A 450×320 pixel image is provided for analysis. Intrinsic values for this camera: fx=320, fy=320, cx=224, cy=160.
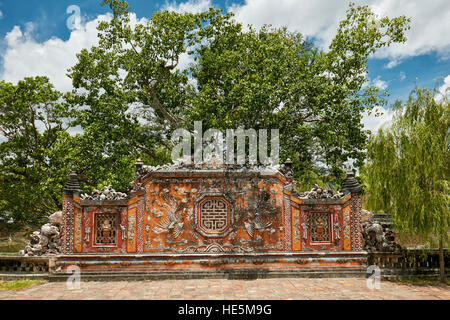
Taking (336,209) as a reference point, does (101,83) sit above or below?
above

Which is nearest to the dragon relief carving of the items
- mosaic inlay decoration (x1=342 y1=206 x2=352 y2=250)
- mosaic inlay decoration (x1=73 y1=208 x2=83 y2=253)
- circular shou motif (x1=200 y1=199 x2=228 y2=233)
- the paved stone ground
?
circular shou motif (x1=200 y1=199 x2=228 y2=233)

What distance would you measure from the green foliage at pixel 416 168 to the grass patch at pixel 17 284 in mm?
9955

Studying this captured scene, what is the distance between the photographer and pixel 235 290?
8078 mm

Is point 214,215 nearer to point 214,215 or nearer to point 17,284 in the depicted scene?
point 214,215

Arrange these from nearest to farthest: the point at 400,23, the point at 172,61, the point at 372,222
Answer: the point at 372,222
the point at 400,23
the point at 172,61

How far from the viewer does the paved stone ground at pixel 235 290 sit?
743 cm

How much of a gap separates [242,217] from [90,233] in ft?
14.9

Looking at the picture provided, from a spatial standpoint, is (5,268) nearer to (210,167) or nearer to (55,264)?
(55,264)

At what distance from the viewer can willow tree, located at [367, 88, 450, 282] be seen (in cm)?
846

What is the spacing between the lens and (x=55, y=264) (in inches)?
366

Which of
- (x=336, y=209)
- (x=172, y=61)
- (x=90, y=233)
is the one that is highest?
(x=172, y=61)

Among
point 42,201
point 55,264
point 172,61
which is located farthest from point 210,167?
point 42,201

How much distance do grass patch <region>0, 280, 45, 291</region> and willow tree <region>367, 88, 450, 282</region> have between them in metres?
9.96

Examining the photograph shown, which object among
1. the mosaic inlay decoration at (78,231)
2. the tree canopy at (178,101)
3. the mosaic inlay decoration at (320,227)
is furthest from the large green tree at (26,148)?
the mosaic inlay decoration at (320,227)
